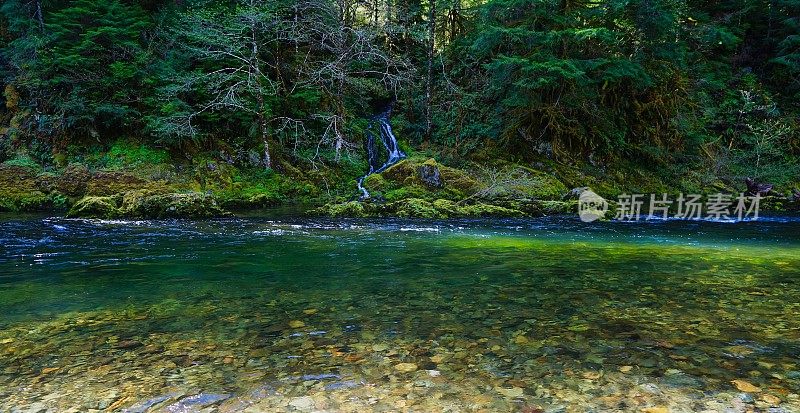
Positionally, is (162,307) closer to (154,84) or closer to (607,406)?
(607,406)

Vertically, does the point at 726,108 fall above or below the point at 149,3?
below

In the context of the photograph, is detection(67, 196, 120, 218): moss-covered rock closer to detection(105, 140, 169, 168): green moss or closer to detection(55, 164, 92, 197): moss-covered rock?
detection(55, 164, 92, 197): moss-covered rock

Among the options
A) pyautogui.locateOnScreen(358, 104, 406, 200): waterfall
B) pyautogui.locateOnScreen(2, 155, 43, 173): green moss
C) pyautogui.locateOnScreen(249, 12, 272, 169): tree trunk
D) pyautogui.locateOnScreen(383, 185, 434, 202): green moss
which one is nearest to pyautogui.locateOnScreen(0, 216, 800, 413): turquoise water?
pyautogui.locateOnScreen(383, 185, 434, 202): green moss

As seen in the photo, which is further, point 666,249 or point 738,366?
point 666,249

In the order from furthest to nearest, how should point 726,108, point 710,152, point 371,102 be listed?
point 371,102, point 726,108, point 710,152

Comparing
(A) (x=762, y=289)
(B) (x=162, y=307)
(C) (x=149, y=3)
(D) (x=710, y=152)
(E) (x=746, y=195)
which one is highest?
(C) (x=149, y=3)

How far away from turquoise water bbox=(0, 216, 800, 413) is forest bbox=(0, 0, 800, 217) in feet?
34.6

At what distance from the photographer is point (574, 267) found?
24.3 ft

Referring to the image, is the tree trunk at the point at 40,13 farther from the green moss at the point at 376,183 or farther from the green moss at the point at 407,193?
the green moss at the point at 407,193

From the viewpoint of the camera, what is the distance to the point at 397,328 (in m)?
4.57

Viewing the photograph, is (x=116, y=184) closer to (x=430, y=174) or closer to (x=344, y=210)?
A: (x=344, y=210)

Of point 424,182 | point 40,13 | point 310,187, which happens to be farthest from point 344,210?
point 40,13

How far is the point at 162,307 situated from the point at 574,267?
19.9 feet

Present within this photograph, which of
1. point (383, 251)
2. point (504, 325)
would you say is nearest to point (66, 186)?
point (383, 251)
